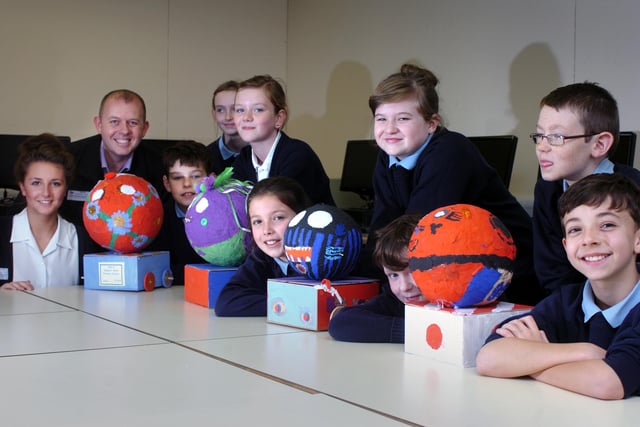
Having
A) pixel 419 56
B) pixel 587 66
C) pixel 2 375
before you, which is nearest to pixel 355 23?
pixel 419 56

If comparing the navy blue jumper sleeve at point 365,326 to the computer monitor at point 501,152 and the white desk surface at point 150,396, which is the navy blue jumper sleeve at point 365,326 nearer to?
the white desk surface at point 150,396

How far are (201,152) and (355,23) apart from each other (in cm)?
309

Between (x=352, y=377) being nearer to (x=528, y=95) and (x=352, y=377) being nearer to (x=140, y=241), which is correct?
(x=140, y=241)

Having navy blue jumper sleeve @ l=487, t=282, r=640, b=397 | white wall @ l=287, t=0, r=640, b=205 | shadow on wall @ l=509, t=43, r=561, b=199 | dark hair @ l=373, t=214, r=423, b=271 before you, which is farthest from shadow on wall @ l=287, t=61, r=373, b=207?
navy blue jumper sleeve @ l=487, t=282, r=640, b=397

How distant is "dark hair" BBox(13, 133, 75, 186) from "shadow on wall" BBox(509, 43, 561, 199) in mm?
2740

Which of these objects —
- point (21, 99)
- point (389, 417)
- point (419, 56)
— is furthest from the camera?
Answer: point (21, 99)

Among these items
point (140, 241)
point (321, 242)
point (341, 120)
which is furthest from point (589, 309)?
point (341, 120)

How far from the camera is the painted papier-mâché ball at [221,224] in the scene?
302 centimetres

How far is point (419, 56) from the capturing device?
5.73 meters

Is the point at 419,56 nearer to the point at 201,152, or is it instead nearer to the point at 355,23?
the point at 355,23

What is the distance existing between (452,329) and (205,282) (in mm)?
1264

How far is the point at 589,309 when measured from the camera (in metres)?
1.96

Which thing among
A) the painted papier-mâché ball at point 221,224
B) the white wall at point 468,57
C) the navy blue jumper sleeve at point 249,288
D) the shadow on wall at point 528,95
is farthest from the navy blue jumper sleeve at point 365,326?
the shadow on wall at point 528,95

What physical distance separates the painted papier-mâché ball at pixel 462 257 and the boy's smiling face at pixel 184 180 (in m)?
1.72
